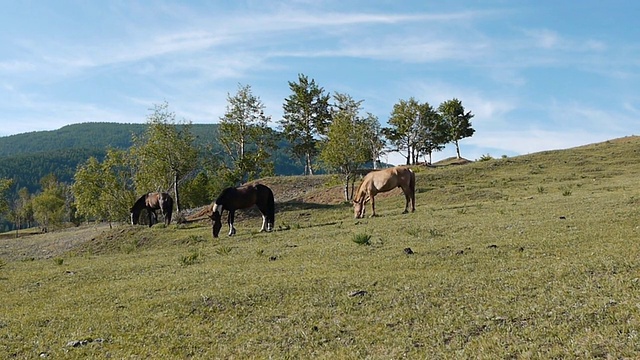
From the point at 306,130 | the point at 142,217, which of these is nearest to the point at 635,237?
the point at 142,217

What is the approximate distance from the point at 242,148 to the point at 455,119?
120 ft

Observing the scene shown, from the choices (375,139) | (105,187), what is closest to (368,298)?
(105,187)

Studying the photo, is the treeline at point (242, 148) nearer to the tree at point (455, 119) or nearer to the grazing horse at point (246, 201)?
the tree at point (455, 119)

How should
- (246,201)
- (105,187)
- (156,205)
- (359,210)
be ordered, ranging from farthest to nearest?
1. (105,187)
2. (156,205)
3. (359,210)
4. (246,201)

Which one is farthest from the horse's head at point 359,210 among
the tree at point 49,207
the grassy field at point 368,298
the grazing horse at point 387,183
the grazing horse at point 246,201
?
the tree at point 49,207

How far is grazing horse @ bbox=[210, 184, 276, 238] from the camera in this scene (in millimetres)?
22922

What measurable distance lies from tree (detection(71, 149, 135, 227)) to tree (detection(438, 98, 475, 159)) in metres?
46.9

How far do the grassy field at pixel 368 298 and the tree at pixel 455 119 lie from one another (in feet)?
194

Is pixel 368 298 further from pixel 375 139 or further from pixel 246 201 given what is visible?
pixel 375 139

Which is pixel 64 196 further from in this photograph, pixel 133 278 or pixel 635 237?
pixel 635 237

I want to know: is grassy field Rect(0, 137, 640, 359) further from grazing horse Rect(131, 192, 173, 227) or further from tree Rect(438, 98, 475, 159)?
tree Rect(438, 98, 475, 159)

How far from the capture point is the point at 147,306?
8.89 meters

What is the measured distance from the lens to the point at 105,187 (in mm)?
45625

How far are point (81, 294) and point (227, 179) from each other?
134ft
